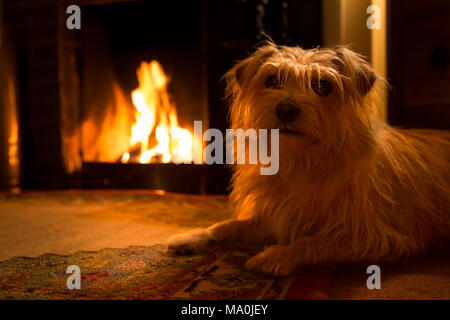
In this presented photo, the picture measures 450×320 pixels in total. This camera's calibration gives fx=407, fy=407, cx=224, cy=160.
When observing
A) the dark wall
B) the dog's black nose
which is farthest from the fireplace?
the dog's black nose

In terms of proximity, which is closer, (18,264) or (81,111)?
(18,264)

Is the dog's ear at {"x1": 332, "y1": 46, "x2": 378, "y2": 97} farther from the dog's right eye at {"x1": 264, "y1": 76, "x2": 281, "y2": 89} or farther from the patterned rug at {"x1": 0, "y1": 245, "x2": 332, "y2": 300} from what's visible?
the patterned rug at {"x1": 0, "y1": 245, "x2": 332, "y2": 300}

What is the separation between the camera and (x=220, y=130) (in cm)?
278

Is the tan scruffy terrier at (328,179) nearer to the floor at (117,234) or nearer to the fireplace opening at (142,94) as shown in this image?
the floor at (117,234)

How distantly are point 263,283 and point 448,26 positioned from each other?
1986 mm

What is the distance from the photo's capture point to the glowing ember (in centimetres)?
304

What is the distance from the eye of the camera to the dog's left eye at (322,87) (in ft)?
4.64

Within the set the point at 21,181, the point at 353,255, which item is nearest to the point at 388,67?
the point at 353,255

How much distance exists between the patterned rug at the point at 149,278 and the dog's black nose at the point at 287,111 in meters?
0.48

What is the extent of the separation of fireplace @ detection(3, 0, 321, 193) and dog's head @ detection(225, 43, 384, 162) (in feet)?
4.09

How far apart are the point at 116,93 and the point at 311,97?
2.20 metres

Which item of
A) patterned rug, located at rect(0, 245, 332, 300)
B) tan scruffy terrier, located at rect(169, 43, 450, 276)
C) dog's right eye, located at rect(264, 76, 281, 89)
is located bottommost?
patterned rug, located at rect(0, 245, 332, 300)

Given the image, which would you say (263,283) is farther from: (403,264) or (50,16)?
(50,16)

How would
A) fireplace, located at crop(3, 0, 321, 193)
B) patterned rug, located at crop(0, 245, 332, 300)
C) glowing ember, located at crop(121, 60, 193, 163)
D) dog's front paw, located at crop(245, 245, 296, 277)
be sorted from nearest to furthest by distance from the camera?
patterned rug, located at crop(0, 245, 332, 300), dog's front paw, located at crop(245, 245, 296, 277), fireplace, located at crop(3, 0, 321, 193), glowing ember, located at crop(121, 60, 193, 163)
